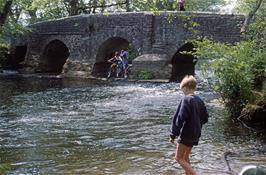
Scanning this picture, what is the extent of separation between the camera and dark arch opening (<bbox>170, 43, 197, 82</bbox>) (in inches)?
1074

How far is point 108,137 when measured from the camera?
36.0ft

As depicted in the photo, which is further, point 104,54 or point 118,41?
point 118,41

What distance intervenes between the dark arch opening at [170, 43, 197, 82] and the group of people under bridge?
8.62 feet

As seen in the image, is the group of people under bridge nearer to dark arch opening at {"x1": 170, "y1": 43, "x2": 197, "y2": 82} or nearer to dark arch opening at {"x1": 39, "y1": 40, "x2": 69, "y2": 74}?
dark arch opening at {"x1": 170, "y1": 43, "x2": 197, "y2": 82}

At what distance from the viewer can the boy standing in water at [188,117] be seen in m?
6.10

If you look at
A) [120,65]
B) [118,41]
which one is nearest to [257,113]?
[120,65]

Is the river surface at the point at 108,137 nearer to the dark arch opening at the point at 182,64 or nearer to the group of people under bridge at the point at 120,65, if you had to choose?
the group of people under bridge at the point at 120,65

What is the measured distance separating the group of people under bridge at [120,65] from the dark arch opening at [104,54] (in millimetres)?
1610

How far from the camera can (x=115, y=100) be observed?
699 inches

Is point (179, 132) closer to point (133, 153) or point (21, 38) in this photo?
point (133, 153)

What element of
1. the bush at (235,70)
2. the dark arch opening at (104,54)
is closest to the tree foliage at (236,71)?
the bush at (235,70)

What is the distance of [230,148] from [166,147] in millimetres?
1268

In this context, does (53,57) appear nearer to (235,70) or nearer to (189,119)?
(235,70)

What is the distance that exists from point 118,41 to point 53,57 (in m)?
5.49
